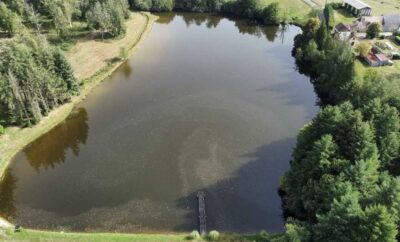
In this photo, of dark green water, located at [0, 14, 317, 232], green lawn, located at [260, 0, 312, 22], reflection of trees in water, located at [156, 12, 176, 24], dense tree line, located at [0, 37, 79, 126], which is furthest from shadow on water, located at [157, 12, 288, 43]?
dense tree line, located at [0, 37, 79, 126]

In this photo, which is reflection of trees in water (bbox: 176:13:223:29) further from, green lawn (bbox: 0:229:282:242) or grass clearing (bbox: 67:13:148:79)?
green lawn (bbox: 0:229:282:242)

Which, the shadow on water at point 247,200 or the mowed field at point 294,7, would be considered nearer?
the shadow on water at point 247,200

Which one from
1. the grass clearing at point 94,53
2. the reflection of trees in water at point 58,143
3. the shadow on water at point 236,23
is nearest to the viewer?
the reflection of trees in water at point 58,143

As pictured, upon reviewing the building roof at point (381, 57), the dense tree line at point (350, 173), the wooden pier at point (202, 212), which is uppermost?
the building roof at point (381, 57)

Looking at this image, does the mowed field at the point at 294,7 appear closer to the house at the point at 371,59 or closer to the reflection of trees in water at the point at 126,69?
the house at the point at 371,59

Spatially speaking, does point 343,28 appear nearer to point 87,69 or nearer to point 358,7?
point 358,7

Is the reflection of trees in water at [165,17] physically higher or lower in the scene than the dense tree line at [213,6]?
lower

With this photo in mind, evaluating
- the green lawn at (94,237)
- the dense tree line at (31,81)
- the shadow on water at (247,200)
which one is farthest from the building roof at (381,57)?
the dense tree line at (31,81)

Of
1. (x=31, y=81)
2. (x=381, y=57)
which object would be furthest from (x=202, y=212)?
(x=381, y=57)
